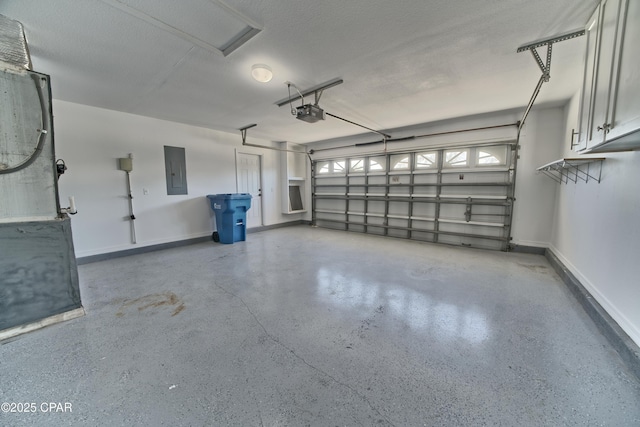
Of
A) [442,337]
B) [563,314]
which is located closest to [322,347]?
[442,337]

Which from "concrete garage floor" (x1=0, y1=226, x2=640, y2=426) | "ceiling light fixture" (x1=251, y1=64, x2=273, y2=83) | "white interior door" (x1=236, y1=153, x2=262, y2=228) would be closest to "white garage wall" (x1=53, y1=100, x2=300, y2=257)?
"white interior door" (x1=236, y1=153, x2=262, y2=228)

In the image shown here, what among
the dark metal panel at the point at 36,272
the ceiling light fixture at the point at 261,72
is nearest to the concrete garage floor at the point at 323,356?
the dark metal panel at the point at 36,272

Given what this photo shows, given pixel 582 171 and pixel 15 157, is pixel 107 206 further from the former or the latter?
pixel 582 171

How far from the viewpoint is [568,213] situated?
331 cm

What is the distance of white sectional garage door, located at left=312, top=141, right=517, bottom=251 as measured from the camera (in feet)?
14.8

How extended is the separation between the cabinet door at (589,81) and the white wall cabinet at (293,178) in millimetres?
5678

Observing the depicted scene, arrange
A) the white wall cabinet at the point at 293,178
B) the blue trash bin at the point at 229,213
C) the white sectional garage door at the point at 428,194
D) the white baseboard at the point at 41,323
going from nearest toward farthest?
the white baseboard at the point at 41,323, the white sectional garage door at the point at 428,194, the blue trash bin at the point at 229,213, the white wall cabinet at the point at 293,178

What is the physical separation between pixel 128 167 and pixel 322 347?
4552 mm

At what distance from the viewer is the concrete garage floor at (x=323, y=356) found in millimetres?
1278

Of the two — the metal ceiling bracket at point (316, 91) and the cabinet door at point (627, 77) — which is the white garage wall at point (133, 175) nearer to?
the metal ceiling bracket at point (316, 91)

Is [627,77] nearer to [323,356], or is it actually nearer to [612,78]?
[612,78]

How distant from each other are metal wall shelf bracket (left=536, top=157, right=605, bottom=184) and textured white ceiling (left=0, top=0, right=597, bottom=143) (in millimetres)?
1054

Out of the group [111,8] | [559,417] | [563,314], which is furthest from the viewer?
[563,314]

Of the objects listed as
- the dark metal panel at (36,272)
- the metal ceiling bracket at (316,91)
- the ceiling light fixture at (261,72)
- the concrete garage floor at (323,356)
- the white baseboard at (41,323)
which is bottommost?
the concrete garage floor at (323,356)
